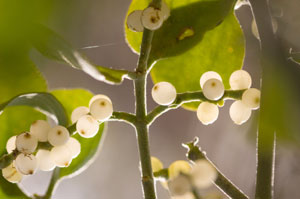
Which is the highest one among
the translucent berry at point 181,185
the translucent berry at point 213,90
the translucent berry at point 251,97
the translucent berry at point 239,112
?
the translucent berry at point 213,90

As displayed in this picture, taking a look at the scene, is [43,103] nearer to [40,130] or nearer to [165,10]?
Answer: [40,130]

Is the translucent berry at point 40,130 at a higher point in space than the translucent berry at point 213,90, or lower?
lower

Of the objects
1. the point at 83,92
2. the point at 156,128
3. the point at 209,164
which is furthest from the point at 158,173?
the point at 156,128

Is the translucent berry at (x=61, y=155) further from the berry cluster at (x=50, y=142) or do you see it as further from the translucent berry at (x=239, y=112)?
the translucent berry at (x=239, y=112)

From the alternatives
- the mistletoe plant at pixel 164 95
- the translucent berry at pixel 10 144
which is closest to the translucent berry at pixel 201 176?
the mistletoe plant at pixel 164 95

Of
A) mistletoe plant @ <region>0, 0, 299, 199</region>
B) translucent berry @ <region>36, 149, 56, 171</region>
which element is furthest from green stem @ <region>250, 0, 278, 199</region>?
translucent berry @ <region>36, 149, 56, 171</region>

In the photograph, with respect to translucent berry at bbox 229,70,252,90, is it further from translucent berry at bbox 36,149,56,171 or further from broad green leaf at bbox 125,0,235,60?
translucent berry at bbox 36,149,56,171
